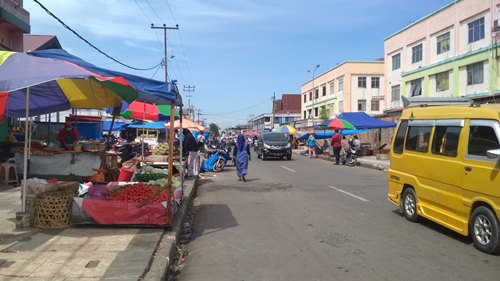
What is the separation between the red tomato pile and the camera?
301 inches

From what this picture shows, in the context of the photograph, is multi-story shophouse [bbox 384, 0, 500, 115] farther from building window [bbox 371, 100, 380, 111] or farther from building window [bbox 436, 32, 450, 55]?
building window [bbox 371, 100, 380, 111]

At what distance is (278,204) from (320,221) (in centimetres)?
231

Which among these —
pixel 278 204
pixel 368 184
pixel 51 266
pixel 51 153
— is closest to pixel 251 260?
pixel 51 266

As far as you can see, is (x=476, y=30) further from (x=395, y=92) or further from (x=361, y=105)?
(x=361, y=105)

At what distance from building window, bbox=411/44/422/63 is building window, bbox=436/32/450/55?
A: 329 cm

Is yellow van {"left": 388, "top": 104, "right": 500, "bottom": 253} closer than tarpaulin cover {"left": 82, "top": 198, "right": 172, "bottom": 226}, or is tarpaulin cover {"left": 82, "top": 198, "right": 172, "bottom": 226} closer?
yellow van {"left": 388, "top": 104, "right": 500, "bottom": 253}

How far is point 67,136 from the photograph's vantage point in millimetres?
13742

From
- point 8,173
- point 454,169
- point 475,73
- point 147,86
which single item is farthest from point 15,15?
point 475,73

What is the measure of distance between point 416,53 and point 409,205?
127ft

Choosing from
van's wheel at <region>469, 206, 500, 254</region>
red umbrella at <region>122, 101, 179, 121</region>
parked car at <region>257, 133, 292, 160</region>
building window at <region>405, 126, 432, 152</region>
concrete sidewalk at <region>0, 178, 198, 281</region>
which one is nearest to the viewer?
concrete sidewalk at <region>0, 178, 198, 281</region>

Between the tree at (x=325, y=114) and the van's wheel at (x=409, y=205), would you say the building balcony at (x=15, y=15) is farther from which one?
the tree at (x=325, y=114)

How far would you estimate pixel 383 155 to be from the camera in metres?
28.5

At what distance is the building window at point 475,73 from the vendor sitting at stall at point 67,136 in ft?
96.8

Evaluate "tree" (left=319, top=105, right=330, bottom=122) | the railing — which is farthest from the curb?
"tree" (left=319, top=105, right=330, bottom=122)
